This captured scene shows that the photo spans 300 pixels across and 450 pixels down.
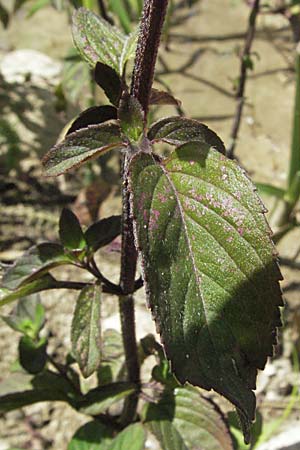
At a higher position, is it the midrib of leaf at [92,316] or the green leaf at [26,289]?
the green leaf at [26,289]

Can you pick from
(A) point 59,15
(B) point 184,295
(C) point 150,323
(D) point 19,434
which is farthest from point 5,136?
(B) point 184,295

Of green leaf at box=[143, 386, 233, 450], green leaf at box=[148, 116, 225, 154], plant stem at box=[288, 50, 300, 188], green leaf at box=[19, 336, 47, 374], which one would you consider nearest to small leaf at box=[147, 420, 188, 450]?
green leaf at box=[143, 386, 233, 450]

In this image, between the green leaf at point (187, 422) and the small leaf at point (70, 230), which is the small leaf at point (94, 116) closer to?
the small leaf at point (70, 230)

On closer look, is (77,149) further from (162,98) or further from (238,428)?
(238,428)

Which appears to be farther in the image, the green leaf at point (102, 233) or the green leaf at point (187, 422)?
the green leaf at point (187, 422)

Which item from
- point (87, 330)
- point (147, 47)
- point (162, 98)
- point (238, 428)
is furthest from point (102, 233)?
point (238, 428)

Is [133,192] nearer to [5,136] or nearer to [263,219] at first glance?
[263,219]

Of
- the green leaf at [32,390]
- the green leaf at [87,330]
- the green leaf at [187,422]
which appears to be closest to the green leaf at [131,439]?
the green leaf at [187,422]
